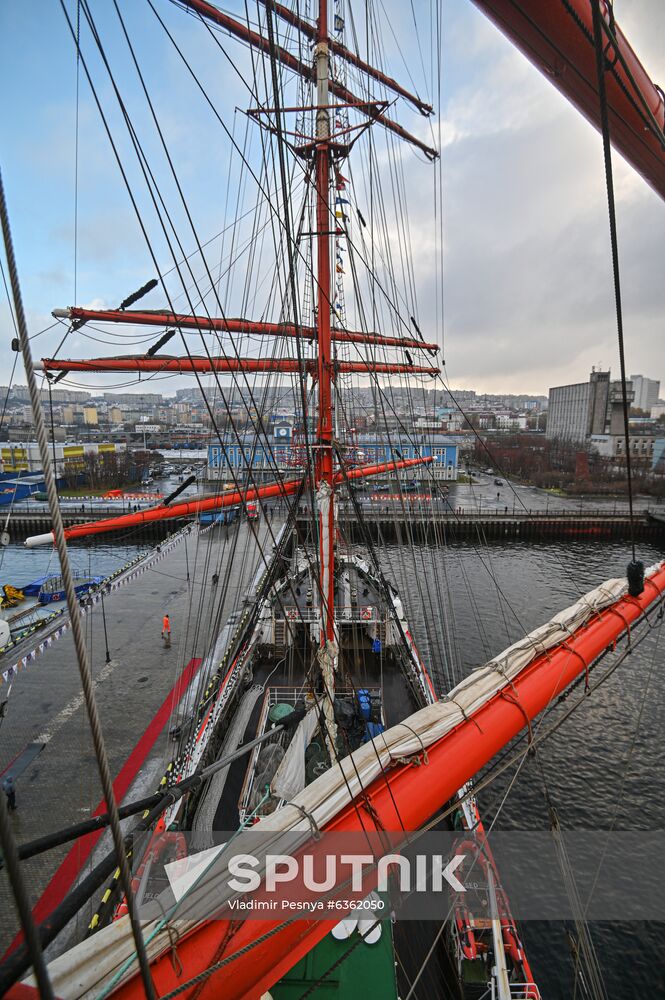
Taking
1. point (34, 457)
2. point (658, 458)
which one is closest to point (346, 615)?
point (34, 457)

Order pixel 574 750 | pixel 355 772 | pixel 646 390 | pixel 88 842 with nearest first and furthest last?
pixel 355 772 < pixel 88 842 < pixel 574 750 < pixel 646 390

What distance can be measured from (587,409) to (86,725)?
204ft

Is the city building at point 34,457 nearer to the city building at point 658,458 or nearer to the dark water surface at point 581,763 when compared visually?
the dark water surface at point 581,763

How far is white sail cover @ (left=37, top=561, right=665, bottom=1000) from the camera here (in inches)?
65.2

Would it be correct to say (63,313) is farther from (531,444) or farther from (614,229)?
(531,444)

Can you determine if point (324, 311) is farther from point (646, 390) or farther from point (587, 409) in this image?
point (646, 390)

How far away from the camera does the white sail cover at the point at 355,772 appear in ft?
5.43

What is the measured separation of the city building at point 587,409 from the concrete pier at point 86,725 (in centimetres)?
4938

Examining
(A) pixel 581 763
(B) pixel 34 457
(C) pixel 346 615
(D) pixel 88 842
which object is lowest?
(A) pixel 581 763

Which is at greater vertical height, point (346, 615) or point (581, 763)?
point (346, 615)

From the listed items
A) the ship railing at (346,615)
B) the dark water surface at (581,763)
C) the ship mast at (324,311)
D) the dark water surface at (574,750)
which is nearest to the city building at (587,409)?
the dark water surface at (574,750)

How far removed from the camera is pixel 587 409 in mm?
57469

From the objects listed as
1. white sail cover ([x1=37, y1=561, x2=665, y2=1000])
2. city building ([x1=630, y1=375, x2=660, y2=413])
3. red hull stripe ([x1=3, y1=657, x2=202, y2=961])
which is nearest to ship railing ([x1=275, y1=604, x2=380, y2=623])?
red hull stripe ([x1=3, y1=657, x2=202, y2=961])

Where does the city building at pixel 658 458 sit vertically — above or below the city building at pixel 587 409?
below
